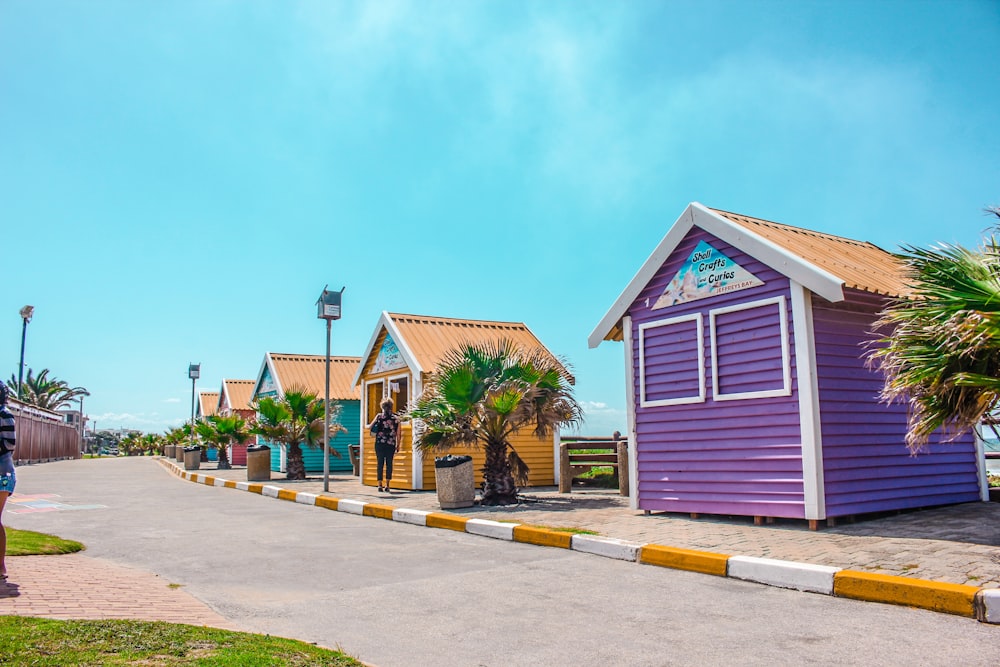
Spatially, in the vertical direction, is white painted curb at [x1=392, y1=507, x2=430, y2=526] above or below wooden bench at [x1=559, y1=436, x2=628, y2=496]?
below

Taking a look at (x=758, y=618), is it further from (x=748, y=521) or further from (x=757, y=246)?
(x=757, y=246)

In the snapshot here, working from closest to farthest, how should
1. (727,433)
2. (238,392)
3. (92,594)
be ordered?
(92,594), (727,433), (238,392)

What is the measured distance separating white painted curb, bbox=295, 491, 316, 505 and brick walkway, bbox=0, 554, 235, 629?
A: 7749 millimetres

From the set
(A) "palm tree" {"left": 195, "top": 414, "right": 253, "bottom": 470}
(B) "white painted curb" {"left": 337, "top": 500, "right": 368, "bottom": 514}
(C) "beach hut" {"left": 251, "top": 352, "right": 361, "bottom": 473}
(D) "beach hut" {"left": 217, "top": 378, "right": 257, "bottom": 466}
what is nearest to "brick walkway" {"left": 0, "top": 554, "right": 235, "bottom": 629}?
(B) "white painted curb" {"left": 337, "top": 500, "right": 368, "bottom": 514}

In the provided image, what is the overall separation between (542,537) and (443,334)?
10.1 m

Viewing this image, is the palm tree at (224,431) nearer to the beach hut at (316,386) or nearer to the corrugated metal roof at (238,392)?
the beach hut at (316,386)

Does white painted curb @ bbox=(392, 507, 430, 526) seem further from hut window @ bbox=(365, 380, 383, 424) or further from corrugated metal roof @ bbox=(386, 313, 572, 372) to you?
hut window @ bbox=(365, 380, 383, 424)

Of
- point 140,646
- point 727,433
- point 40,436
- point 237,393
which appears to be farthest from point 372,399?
point 40,436

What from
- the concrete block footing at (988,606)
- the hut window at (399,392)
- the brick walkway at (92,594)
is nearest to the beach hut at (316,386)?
the hut window at (399,392)

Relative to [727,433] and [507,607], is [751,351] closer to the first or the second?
[727,433]

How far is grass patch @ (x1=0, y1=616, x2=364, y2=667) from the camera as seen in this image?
12.5ft

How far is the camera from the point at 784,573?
647 centimetres

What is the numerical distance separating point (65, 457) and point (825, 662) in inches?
2302

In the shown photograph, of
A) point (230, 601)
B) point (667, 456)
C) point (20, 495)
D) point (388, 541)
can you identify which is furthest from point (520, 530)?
point (20, 495)
